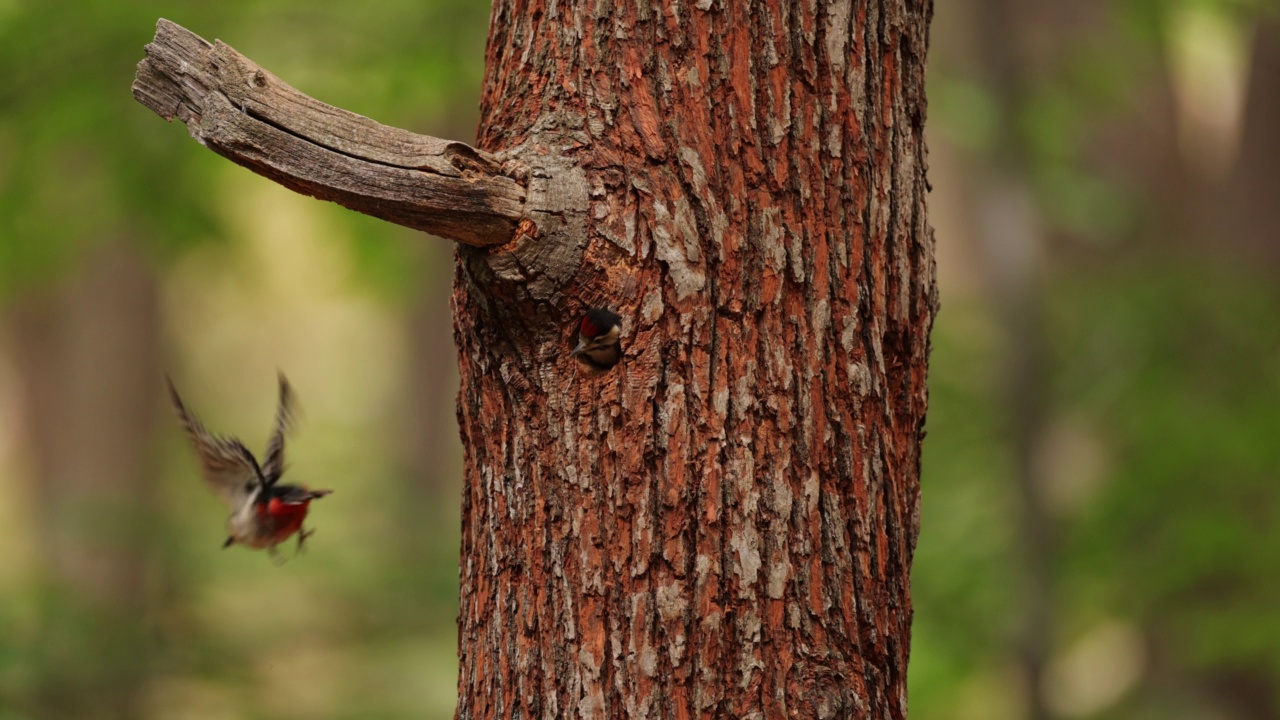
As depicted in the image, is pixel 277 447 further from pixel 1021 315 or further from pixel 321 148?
pixel 1021 315

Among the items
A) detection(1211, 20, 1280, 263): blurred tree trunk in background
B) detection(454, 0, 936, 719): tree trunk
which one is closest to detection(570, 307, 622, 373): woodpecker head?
detection(454, 0, 936, 719): tree trunk

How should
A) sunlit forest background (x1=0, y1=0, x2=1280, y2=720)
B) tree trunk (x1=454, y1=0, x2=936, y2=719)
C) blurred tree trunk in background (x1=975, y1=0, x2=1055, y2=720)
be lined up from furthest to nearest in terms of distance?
1. blurred tree trunk in background (x1=975, y1=0, x2=1055, y2=720)
2. sunlit forest background (x1=0, y1=0, x2=1280, y2=720)
3. tree trunk (x1=454, y1=0, x2=936, y2=719)

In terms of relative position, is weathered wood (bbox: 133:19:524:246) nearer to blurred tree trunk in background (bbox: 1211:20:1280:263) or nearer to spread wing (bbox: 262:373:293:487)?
spread wing (bbox: 262:373:293:487)

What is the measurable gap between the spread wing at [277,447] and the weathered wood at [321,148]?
0.98 m

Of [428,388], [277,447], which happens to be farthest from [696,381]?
[428,388]

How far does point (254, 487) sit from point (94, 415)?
8.89 meters

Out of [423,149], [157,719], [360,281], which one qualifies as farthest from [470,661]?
[360,281]

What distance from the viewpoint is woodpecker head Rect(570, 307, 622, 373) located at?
1.85m

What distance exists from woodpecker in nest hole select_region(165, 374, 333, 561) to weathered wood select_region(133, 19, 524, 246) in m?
0.98

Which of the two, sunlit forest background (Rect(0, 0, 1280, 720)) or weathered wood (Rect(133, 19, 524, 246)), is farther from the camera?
sunlit forest background (Rect(0, 0, 1280, 720))

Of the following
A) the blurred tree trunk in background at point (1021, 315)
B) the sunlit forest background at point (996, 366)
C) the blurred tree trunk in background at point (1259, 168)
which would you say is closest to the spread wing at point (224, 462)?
the sunlit forest background at point (996, 366)

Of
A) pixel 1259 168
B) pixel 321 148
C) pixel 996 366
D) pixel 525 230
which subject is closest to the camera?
pixel 321 148

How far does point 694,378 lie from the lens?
186 cm

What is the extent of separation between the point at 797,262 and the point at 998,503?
17.7ft
